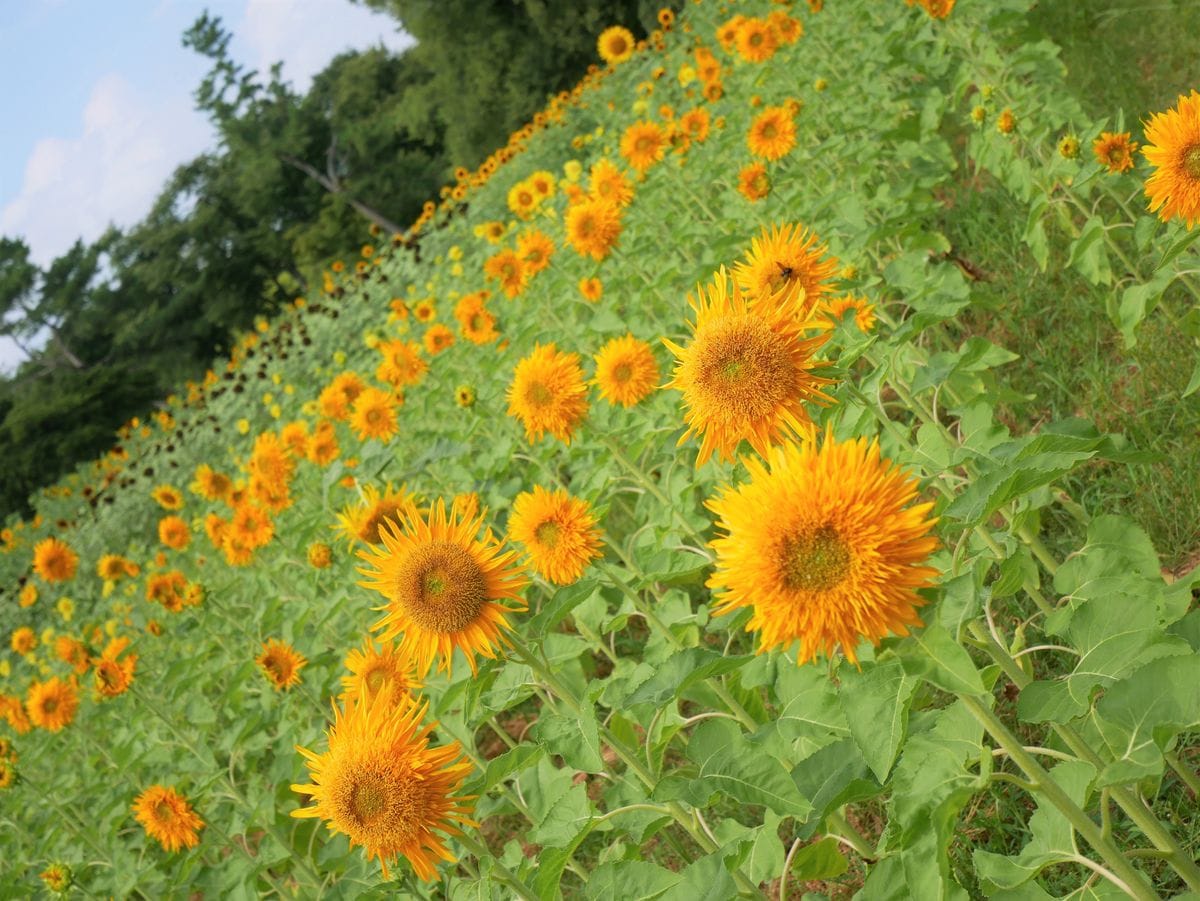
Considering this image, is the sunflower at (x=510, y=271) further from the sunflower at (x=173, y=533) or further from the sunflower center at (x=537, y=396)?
the sunflower at (x=173, y=533)

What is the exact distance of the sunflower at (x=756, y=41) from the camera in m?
5.00

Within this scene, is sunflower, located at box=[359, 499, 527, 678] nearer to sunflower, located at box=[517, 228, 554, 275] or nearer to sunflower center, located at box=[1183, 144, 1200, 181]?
sunflower center, located at box=[1183, 144, 1200, 181]

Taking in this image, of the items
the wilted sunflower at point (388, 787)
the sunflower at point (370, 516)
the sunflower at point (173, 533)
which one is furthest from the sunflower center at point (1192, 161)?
the sunflower at point (173, 533)

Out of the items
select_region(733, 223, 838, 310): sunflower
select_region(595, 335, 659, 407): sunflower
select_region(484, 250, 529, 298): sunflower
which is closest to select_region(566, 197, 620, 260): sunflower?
select_region(484, 250, 529, 298): sunflower

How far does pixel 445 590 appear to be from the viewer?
1725 millimetres

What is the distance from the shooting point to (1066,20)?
5.21 metres

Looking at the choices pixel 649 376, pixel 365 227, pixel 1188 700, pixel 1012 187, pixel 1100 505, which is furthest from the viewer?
pixel 365 227

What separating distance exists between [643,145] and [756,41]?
1143mm

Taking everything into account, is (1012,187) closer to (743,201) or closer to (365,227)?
(743,201)

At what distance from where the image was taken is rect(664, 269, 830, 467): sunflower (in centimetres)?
152

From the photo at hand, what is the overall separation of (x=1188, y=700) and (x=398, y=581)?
4.44ft

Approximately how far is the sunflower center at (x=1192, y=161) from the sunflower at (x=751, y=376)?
1054 mm

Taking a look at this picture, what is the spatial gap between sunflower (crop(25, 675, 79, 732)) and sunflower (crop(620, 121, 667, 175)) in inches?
151

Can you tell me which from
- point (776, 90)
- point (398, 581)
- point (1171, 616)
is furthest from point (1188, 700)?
point (776, 90)
